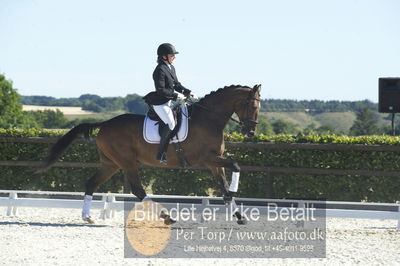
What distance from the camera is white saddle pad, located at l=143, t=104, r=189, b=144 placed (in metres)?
8.70

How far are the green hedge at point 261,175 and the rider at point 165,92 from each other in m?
3.37

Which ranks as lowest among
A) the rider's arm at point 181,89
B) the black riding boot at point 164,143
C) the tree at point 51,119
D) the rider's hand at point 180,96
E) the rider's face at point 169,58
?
the black riding boot at point 164,143

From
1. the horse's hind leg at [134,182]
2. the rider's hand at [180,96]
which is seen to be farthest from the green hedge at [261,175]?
the rider's hand at [180,96]

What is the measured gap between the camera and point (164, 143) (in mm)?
8656

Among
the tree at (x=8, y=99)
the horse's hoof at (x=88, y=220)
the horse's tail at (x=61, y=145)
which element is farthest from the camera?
the tree at (x=8, y=99)

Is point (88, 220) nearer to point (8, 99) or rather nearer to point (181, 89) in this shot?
point (181, 89)

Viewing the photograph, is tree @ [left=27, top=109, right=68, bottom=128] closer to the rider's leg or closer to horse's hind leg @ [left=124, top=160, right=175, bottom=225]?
horse's hind leg @ [left=124, top=160, right=175, bottom=225]

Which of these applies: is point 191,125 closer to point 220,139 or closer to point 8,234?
point 220,139

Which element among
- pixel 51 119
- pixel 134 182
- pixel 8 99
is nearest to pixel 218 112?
pixel 134 182

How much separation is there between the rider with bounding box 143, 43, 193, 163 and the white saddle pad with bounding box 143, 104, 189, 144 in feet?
0.45

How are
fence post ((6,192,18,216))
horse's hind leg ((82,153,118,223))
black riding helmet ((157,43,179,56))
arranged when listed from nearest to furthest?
1. black riding helmet ((157,43,179,56))
2. horse's hind leg ((82,153,118,223))
3. fence post ((6,192,18,216))

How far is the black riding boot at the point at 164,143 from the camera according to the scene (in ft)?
28.2

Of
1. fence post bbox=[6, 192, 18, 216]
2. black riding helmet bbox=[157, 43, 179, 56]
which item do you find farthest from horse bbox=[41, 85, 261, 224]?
fence post bbox=[6, 192, 18, 216]

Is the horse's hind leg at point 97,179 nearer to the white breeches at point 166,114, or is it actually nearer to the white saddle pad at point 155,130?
the white saddle pad at point 155,130
